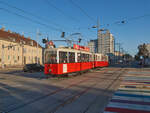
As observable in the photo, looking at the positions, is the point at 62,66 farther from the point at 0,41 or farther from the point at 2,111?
the point at 0,41

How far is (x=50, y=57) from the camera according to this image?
44.0 feet

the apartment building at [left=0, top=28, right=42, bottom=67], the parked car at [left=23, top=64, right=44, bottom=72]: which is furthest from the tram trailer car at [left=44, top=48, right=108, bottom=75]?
the apartment building at [left=0, top=28, right=42, bottom=67]

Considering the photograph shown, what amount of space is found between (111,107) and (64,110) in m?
1.81

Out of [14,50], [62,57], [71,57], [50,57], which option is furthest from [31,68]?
[14,50]

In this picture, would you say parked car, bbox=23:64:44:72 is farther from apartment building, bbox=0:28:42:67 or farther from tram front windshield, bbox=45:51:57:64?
apartment building, bbox=0:28:42:67

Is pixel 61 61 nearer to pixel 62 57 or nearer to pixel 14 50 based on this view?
pixel 62 57

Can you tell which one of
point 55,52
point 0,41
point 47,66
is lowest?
point 47,66

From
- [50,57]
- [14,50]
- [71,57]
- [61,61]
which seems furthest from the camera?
[14,50]

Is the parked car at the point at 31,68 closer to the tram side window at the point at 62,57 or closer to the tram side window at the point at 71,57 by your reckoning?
the tram side window at the point at 71,57

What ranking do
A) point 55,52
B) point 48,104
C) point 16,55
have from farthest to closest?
point 16,55 → point 55,52 → point 48,104

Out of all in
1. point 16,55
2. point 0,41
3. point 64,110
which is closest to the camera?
point 64,110

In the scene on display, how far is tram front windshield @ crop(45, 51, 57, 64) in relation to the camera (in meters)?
13.1

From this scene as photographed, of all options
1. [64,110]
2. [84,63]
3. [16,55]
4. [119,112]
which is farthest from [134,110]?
[16,55]

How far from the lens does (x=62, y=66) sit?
524 inches
